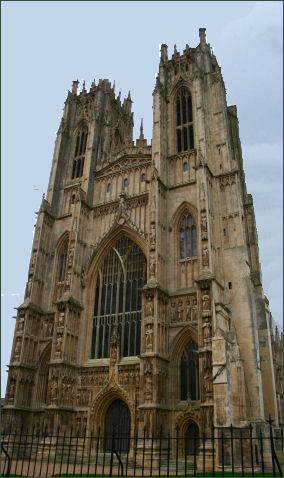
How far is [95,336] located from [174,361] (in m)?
5.93

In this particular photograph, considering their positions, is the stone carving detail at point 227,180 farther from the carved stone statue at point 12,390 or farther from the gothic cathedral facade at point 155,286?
the carved stone statue at point 12,390

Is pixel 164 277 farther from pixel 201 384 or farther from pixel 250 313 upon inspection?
pixel 201 384

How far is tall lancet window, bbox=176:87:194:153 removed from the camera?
2984 centimetres

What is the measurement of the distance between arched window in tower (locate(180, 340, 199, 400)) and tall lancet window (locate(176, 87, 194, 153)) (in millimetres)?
14024

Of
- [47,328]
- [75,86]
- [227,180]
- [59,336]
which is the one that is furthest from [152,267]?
[75,86]

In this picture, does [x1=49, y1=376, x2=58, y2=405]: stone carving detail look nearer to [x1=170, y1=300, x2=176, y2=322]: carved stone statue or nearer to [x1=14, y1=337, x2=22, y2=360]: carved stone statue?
[x1=14, y1=337, x2=22, y2=360]: carved stone statue

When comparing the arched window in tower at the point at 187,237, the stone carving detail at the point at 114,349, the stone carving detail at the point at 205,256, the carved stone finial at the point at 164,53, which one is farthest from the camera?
the carved stone finial at the point at 164,53

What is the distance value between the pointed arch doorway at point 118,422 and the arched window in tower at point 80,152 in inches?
717

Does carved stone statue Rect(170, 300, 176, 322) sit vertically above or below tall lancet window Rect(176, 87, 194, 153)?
below

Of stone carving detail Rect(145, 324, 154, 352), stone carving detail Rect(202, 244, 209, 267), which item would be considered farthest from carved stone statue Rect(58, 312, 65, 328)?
stone carving detail Rect(202, 244, 209, 267)

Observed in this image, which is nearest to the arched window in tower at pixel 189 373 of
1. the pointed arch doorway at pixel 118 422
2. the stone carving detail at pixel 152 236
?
the pointed arch doorway at pixel 118 422

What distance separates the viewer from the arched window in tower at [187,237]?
25.5 m

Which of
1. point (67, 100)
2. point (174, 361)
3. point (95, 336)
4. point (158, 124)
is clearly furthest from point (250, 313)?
point (67, 100)

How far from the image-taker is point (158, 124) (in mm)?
30062
